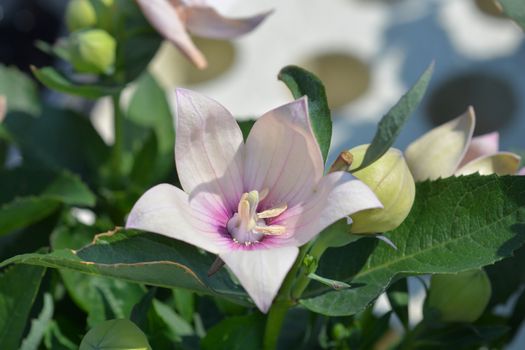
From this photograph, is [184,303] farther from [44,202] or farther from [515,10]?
[515,10]

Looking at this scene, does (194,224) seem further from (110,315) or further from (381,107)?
(381,107)

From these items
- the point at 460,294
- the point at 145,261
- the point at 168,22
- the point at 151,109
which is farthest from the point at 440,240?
the point at 151,109

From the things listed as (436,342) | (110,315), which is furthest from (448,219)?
(110,315)

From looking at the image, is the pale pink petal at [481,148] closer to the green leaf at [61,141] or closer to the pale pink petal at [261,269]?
the pale pink petal at [261,269]

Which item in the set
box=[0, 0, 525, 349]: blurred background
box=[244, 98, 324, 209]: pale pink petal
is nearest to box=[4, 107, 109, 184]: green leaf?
box=[244, 98, 324, 209]: pale pink petal

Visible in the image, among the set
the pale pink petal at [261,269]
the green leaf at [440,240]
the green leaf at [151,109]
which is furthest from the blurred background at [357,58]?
the pale pink petal at [261,269]

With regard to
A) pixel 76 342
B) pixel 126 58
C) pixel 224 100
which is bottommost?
pixel 224 100
